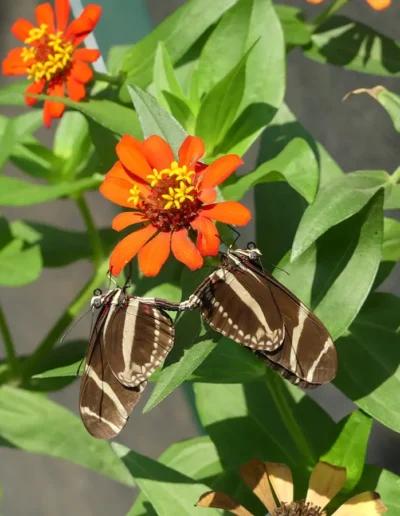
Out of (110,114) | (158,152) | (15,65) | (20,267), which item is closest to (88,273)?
(20,267)

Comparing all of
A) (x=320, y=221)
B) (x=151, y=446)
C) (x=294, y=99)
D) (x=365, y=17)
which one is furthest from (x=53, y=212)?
(x=320, y=221)

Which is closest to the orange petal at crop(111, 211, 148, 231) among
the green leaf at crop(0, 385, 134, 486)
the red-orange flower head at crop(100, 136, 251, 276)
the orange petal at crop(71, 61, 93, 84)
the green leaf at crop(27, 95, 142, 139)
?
the red-orange flower head at crop(100, 136, 251, 276)

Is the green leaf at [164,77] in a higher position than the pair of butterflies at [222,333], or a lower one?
higher

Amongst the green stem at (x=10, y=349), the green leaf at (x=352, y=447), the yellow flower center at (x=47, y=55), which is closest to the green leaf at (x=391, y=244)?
the green leaf at (x=352, y=447)

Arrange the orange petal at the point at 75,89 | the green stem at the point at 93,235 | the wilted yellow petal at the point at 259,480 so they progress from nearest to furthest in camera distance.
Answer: the wilted yellow petal at the point at 259,480 < the orange petal at the point at 75,89 < the green stem at the point at 93,235

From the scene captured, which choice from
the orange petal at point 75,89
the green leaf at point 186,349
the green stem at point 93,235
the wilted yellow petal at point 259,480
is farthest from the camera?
the green stem at point 93,235

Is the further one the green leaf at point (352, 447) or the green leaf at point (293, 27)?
the green leaf at point (293, 27)

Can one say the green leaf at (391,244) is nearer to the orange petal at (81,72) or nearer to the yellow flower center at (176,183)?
the yellow flower center at (176,183)
